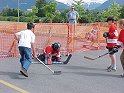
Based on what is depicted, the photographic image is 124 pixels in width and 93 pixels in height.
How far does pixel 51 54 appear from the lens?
13.1 metres

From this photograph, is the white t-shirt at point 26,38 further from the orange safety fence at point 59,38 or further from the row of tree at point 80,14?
the row of tree at point 80,14

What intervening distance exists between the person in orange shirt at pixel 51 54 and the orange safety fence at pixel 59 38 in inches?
88.5

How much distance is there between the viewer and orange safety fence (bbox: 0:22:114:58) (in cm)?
1627

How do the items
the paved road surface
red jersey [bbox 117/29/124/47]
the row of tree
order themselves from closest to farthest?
the paved road surface
red jersey [bbox 117/29/124/47]
the row of tree

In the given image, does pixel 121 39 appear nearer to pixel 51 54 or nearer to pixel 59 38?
pixel 51 54

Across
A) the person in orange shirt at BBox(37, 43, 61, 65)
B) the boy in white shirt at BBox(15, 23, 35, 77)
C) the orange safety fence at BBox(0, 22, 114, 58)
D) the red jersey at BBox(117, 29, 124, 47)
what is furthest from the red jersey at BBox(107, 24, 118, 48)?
the orange safety fence at BBox(0, 22, 114, 58)

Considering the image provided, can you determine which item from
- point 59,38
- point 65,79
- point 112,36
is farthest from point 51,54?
point 59,38

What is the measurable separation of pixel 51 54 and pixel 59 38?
17.7 feet

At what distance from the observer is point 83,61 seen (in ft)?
45.5

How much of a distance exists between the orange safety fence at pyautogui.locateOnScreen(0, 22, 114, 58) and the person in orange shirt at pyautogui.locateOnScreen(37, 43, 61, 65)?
88.5 inches

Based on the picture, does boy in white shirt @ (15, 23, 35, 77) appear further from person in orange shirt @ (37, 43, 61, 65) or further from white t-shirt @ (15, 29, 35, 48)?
person in orange shirt @ (37, 43, 61, 65)

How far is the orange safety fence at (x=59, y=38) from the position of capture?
640 inches

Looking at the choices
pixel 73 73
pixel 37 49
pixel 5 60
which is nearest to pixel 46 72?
pixel 73 73

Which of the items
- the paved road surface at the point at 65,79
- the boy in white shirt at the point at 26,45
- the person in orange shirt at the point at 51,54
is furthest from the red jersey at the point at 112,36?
the boy in white shirt at the point at 26,45
